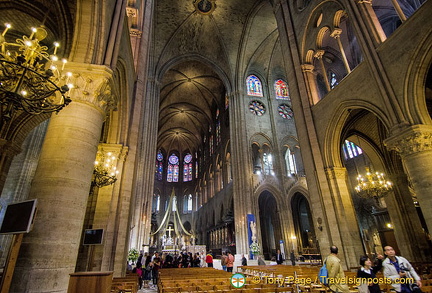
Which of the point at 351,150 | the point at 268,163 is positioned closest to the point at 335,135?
the point at 351,150

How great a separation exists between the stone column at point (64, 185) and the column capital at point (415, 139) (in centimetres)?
732

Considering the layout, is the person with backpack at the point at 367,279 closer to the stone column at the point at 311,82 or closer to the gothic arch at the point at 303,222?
the stone column at the point at 311,82

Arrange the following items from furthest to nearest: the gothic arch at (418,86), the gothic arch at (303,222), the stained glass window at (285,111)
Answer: the stained glass window at (285,111) < the gothic arch at (303,222) < the gothic arch at (418,86)

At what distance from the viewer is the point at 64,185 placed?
12.6 feet

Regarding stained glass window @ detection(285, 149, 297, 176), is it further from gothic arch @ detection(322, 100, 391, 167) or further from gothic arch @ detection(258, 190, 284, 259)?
gothic arch @ detection(322, 100, 391, 167)

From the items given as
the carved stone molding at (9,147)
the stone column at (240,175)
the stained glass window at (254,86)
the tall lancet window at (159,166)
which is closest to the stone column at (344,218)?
the stone column at (240,175)

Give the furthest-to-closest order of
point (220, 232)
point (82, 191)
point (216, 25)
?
point (220, 232) < point (216, 25) < point (82, 191)

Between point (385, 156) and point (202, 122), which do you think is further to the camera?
point (202, 122)

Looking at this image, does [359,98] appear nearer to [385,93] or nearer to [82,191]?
[385,93]

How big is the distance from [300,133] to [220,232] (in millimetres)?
17572

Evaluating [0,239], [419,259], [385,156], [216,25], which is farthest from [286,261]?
[216,25]

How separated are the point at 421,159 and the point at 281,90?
62.1ft

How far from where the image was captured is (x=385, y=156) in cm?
1222

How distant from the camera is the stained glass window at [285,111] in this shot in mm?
22531
